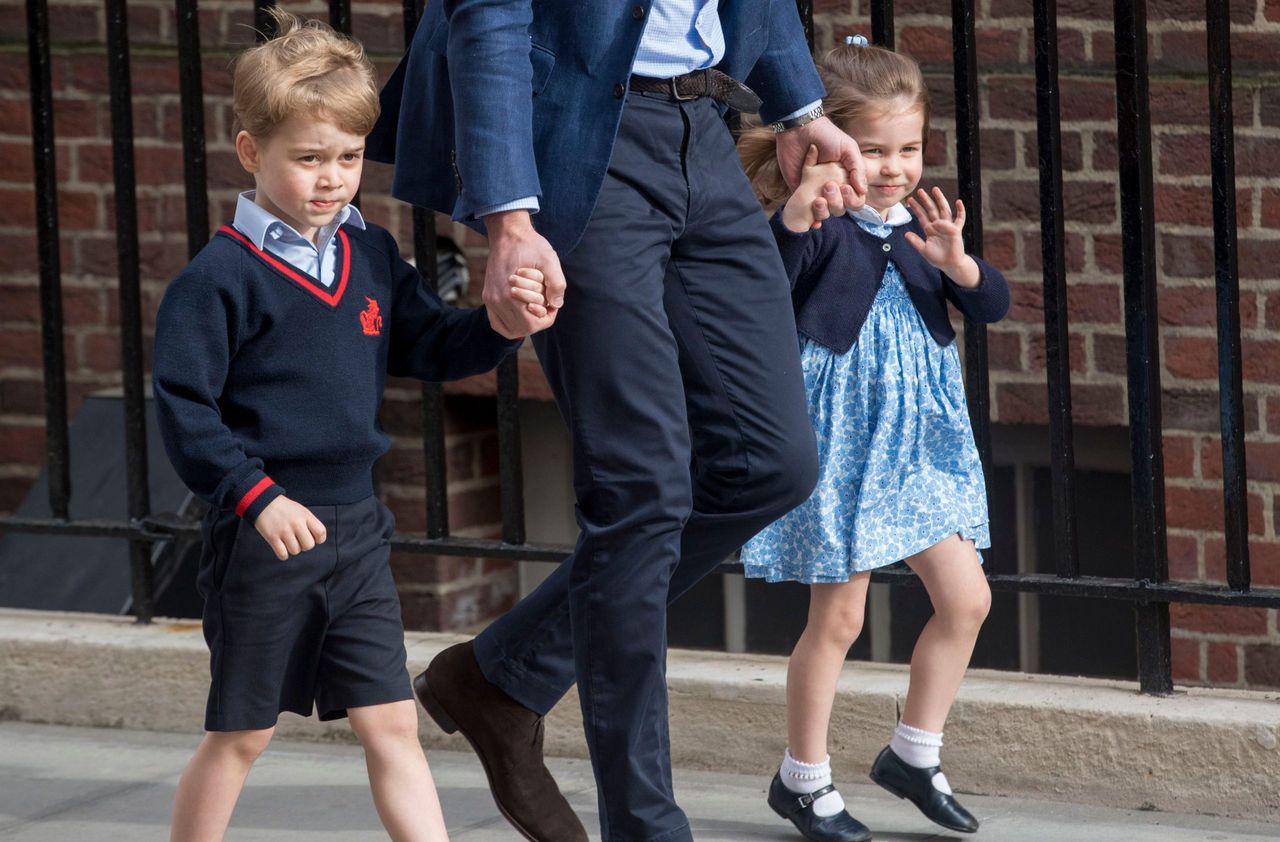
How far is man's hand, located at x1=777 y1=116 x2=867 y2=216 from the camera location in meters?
3.11

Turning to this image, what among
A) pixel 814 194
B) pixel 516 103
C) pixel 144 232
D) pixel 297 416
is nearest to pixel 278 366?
pixel 297 416

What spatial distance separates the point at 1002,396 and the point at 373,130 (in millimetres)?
2036

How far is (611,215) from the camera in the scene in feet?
9.01

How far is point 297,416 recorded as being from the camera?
2752mm

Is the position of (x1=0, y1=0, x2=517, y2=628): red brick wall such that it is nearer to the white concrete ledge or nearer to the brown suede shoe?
the white concrete ledge

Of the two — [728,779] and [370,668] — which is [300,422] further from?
[728,779]

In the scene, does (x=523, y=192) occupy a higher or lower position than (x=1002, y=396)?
higher

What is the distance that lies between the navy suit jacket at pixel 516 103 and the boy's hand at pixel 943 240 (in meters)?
0.45

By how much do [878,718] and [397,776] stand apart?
3.43ft

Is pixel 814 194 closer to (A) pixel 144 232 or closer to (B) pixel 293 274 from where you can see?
(B) pixel 293 274

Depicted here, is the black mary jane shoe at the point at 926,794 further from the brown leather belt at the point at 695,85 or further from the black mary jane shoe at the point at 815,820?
the brown leather belt at the point at 695,85

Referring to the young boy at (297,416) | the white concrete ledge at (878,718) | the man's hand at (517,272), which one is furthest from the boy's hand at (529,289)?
the white concrete ledge at (878,718)

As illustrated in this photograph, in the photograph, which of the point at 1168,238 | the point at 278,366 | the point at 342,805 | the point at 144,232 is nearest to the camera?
the point at 278,366

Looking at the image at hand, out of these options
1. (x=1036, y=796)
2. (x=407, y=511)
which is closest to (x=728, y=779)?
(x=1036, y=796)
